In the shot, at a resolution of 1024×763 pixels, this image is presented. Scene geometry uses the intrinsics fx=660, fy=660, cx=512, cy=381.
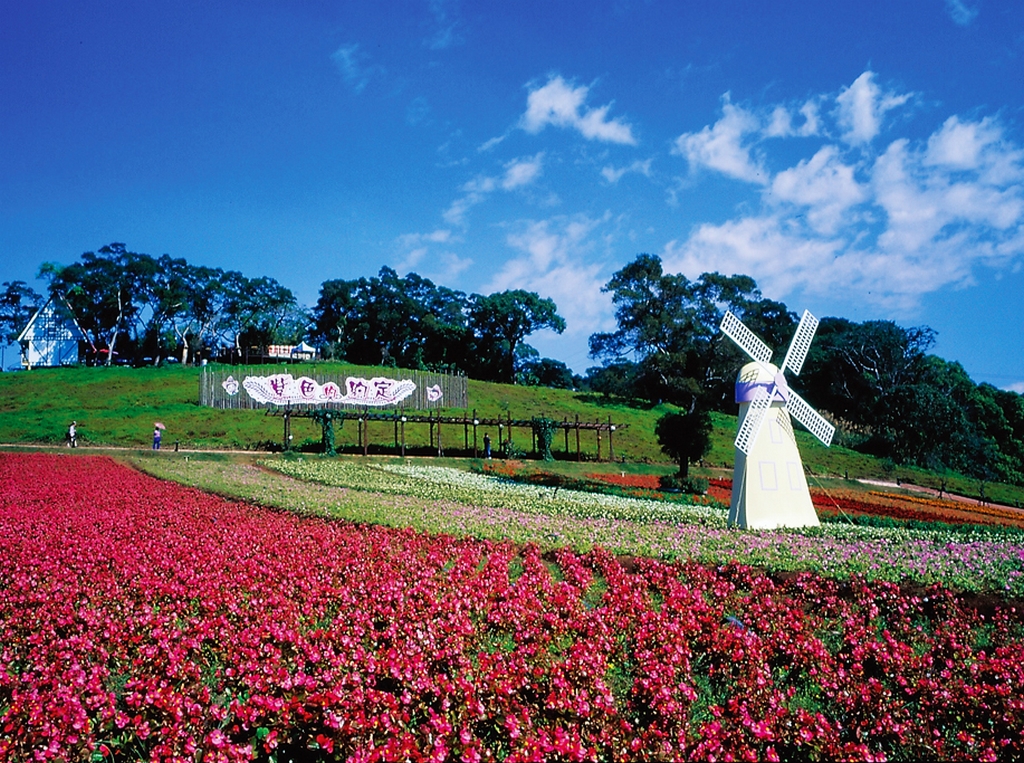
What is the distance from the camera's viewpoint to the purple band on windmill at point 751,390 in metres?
14.2

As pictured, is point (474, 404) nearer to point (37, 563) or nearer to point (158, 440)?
point (158, 440)

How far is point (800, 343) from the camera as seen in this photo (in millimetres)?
16531

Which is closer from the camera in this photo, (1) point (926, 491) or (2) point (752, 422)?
(2) point (752, 422)

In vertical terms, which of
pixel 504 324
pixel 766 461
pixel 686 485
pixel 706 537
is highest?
pixel 504 324

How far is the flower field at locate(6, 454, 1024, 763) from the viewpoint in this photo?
439 centimetres

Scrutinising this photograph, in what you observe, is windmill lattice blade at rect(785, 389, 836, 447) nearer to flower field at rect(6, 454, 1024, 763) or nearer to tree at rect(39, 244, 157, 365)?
flower field at rect(6, 454, 1024, 763)

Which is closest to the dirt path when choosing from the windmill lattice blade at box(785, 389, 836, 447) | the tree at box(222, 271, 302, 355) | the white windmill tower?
the windmill lattice blade at box(785, 389, 836, 447)

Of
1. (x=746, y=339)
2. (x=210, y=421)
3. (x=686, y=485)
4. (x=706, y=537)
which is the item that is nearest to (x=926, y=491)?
(x=686, y=485)

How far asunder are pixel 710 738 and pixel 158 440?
31420 millimetres

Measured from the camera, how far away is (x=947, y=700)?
201 inches

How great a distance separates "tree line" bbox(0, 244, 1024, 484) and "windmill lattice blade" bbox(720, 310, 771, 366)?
36.4 meters

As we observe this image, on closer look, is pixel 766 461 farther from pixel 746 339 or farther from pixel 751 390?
pixel 746 339

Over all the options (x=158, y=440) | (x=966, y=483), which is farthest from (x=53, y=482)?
(x=966, y=483)

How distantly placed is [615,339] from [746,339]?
49.1 meters
